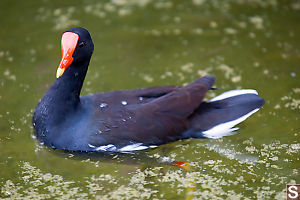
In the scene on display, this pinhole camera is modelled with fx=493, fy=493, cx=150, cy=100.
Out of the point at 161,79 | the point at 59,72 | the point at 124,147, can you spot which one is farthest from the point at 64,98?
the point at 161,79

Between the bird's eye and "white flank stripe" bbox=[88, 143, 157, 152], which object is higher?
the bird's eye

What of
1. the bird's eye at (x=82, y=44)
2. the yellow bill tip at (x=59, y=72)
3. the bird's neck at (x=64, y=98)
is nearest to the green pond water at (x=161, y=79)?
the bird's neck at (x=64, y=98)

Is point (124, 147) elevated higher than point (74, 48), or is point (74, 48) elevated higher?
point (74, 48)

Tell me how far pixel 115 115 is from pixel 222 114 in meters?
0.76

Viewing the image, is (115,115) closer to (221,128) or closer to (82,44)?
(82,44)

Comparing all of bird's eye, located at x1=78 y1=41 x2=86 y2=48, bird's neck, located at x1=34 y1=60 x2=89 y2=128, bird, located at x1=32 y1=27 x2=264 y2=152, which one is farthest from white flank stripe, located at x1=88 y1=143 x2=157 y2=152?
bird's eye, located at x1=78 y1=41 x2=86 y2=48

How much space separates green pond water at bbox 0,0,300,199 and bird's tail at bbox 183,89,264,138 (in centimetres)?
8

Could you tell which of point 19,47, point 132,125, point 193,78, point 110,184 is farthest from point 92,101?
point 19,47

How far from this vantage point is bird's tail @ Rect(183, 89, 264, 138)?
3.43m

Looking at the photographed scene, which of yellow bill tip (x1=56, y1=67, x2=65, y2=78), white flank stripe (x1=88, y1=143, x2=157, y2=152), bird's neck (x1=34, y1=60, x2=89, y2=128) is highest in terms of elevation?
yellow bill tip (x1=56, y1=67, x2=65, y2=78)

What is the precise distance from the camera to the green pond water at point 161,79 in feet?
9.89

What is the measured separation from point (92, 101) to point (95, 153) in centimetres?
38

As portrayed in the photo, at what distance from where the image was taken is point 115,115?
3.32 m

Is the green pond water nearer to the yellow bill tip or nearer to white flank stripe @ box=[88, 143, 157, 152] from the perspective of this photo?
white flank stripe @ box=[88, 143, 157, 152]
